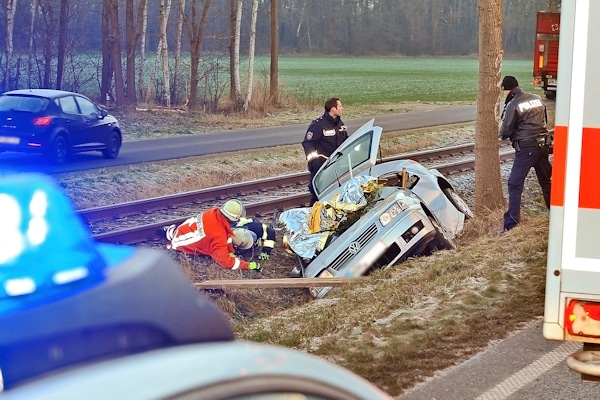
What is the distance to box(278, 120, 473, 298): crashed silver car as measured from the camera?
31.2 feet

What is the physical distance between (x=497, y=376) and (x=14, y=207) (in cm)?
420

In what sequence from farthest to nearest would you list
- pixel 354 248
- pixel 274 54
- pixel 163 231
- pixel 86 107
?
pixel 274 54
pixel 86 107
pixel 163 231
pixel 354 248

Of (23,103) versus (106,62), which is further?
(106,62)

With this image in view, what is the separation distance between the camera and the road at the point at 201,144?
719 inches

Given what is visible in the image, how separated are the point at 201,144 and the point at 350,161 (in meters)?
13.0

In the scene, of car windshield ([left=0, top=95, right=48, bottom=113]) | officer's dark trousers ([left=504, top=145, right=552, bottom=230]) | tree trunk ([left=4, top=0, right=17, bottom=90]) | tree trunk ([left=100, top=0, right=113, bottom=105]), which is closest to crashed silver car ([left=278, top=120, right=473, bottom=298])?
officer's dark trousers ([left=504, top=145, right=552, bottom=230])

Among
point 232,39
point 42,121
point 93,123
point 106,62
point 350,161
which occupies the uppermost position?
point 232,39

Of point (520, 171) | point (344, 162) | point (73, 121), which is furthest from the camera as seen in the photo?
point (73, 121)

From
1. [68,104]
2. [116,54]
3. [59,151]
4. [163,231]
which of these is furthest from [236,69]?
[163,231]

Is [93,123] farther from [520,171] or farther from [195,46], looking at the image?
[195,46]

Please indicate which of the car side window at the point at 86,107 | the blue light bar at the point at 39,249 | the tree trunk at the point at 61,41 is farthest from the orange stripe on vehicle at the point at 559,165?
the tree trunk at the point at 61,41

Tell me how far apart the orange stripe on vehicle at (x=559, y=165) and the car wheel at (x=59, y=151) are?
1541 centimetres

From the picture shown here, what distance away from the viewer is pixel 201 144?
925 inches

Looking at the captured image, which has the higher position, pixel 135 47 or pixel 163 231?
pixel 135 47
